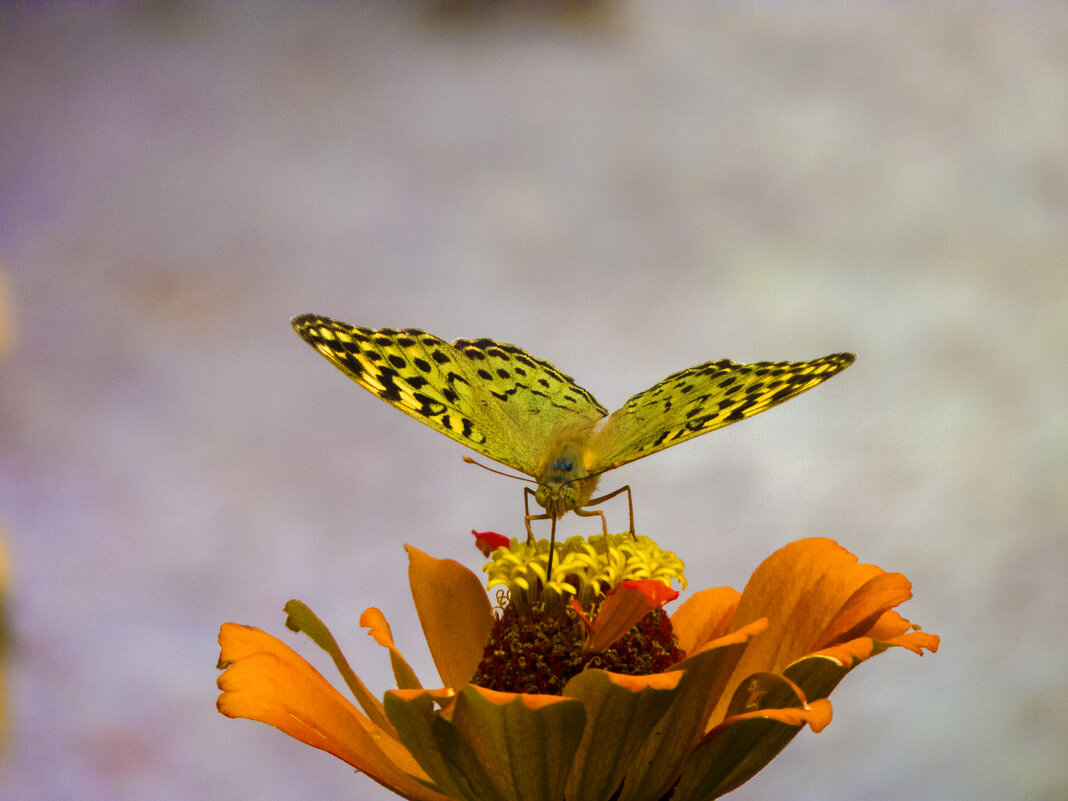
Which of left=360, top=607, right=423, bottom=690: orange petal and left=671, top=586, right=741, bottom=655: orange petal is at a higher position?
left=671, top=586, right=741, bottom=655: orange petal

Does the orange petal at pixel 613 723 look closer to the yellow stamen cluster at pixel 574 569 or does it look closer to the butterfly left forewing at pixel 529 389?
the yellow stamen cluster at pixel 574 569

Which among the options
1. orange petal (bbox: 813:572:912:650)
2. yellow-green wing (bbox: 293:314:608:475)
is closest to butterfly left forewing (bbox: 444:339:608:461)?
yellow-green wing (bbox: 293:314:608:475)

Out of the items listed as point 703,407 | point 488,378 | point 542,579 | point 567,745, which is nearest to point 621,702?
point 567,745

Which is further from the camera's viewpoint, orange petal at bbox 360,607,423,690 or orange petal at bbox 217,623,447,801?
orange petal at bbox 360,607,423,690

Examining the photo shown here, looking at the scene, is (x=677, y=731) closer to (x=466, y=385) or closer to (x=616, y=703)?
(x=616, y=703)

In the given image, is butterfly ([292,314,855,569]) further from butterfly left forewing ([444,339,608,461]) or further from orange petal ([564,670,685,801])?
orange petal ([564,670,685,801])

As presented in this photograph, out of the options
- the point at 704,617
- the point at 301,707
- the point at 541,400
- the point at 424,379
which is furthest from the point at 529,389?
the point at 301,707

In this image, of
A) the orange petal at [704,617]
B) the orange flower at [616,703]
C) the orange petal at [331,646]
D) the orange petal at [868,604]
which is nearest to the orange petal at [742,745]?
the orange flower at [616,703]
